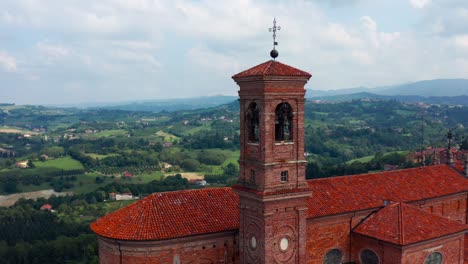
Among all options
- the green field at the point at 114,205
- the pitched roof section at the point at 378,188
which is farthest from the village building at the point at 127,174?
the pitched roof section at the point at 378,188

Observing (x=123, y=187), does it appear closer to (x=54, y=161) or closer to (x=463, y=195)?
(x=54, y=161)

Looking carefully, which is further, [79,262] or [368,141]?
[368,141]

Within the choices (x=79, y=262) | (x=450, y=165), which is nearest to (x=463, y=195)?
(x=450, y=165)

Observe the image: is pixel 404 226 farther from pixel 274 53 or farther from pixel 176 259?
pixel 176 259

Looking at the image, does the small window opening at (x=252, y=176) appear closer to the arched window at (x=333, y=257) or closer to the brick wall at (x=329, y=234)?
the brick wall at (x=329, y=234)

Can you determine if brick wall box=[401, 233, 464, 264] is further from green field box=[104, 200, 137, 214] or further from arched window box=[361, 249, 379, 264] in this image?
green field box=[104, 200, 137, 214]

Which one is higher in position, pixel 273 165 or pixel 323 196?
pixel 273 165

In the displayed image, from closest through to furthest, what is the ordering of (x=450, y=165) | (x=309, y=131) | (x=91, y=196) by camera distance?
(x=450, y=165) < (x=91, y=196) < (x=309, y=131)
